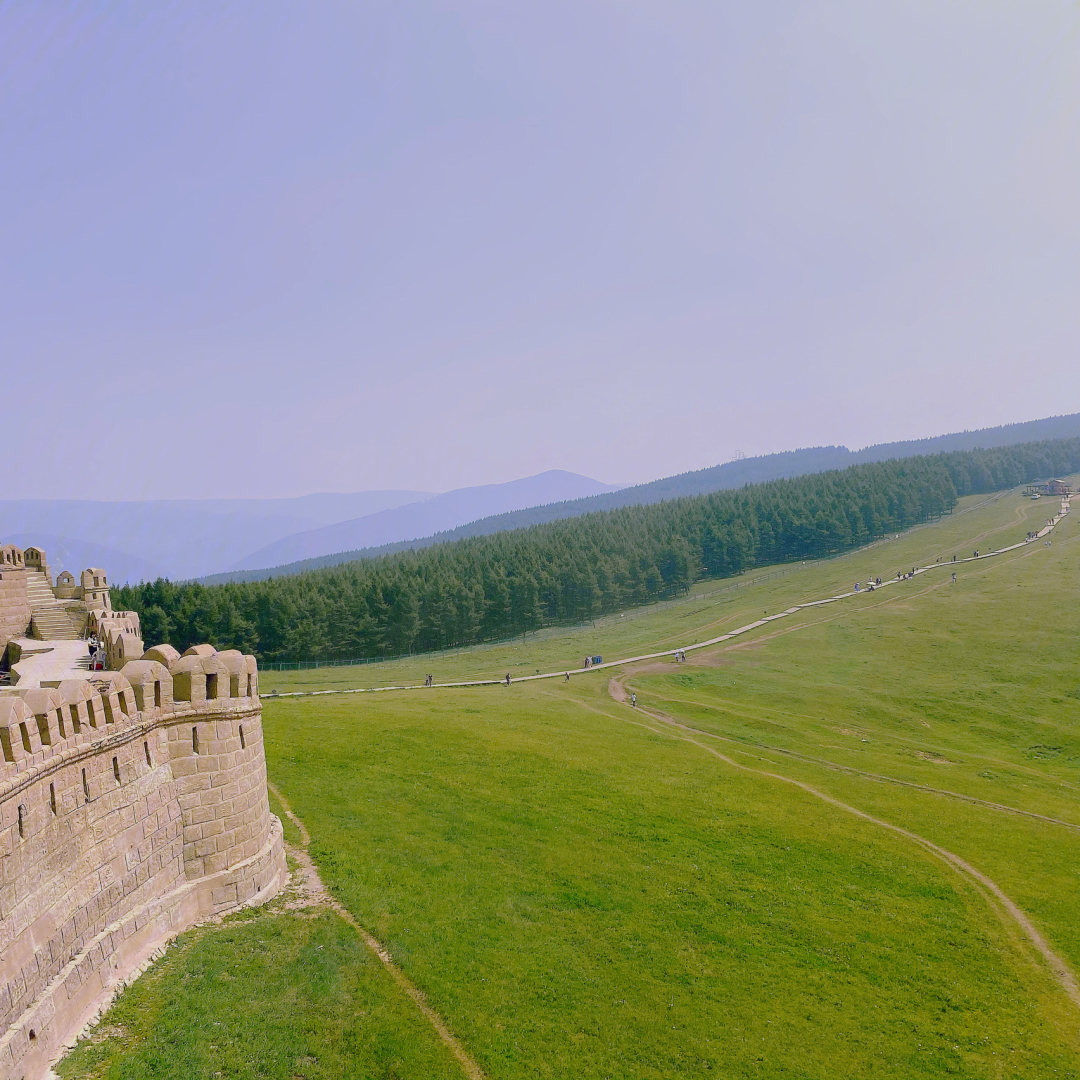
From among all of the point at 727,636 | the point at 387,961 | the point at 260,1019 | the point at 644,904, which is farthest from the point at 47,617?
the point at 727,636

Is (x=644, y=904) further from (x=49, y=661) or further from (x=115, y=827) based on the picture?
(x=49, y=661)

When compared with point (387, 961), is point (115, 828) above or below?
above

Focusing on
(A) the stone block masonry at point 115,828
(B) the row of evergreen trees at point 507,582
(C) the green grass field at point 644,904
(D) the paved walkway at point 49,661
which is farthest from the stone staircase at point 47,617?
(B) the row of evergreen trees at point 507,582

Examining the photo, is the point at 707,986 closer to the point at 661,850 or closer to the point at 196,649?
the point at 661,850

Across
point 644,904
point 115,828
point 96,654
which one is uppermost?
point 96,654

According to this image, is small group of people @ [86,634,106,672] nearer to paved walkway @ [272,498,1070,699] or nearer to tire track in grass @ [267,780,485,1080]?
tire track in grass @ [267,780,485,1080]

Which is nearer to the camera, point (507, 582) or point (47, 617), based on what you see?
point (47, 617)
